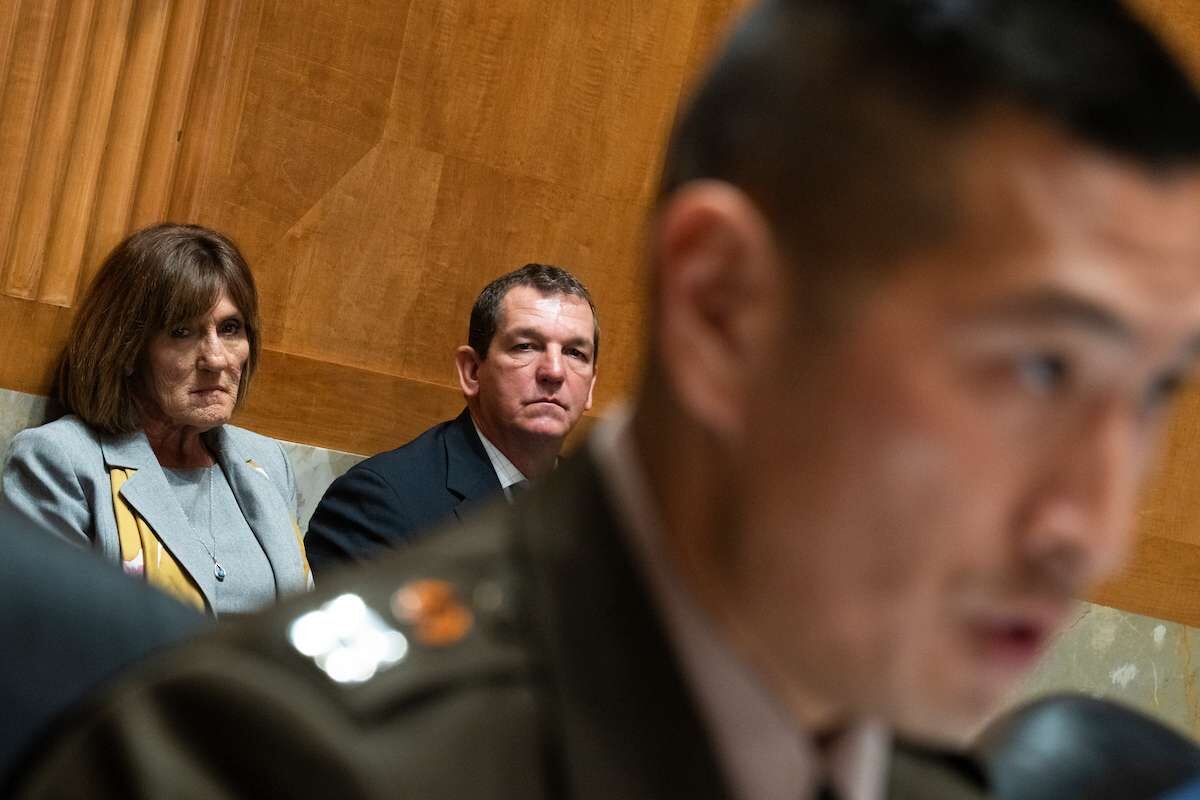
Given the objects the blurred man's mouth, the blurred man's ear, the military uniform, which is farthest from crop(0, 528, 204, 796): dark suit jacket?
the blurred man's mouth

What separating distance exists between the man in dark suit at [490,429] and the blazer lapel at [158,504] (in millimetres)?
321

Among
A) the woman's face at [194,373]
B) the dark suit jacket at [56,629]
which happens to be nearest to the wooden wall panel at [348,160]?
the woman's face at [194,373]

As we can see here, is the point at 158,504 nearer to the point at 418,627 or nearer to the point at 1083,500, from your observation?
the point at 418,627

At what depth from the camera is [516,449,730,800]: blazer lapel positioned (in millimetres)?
785

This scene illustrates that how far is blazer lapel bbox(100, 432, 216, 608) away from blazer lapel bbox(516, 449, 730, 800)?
116 inches

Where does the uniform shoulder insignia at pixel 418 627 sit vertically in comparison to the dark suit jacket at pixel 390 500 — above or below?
above

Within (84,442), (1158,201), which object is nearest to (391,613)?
(1158,201)

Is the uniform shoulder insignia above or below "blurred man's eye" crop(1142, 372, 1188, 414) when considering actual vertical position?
below

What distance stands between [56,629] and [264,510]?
3115 millimetres

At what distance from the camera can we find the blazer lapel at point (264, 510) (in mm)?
3895

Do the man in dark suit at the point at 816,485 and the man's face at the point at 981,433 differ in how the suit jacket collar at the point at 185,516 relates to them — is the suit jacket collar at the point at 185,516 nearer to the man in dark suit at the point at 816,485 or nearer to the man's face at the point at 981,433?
the man in dark suit at the point at 816,485

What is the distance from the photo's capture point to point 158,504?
146 inches

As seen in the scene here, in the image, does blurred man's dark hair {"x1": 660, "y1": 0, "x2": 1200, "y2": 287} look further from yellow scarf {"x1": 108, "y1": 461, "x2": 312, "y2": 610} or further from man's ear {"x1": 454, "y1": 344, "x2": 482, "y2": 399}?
man's ear {"x1": 454, "y1": 344, "x2": 482, "y2": 399}

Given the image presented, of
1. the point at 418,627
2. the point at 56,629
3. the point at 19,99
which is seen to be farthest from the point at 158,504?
the point at 418,627
